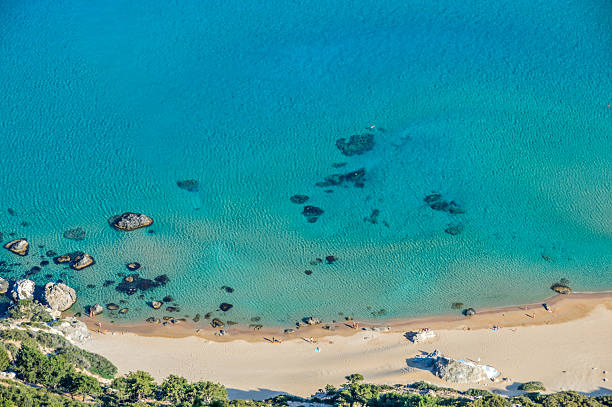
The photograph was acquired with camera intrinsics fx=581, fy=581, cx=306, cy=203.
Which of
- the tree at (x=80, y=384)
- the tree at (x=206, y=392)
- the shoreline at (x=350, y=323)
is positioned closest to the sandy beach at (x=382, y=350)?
the shoreline at (x=350, y=323)

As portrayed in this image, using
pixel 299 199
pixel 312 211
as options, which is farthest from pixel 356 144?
pixel 312 211

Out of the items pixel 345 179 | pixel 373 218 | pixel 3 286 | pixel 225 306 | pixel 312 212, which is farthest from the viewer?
pixel 345 179

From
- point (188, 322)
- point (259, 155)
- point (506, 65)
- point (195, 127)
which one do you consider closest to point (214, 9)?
point (195, 127)

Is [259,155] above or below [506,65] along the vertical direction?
below

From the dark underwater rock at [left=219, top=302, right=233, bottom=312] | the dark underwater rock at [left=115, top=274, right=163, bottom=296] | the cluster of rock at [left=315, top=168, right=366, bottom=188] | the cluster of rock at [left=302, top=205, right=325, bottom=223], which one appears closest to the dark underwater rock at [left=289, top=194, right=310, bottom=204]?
the cluster of rock at [left=302, top=205, right=325, bottom=223]

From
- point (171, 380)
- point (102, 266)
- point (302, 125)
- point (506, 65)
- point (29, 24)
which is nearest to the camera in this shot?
point (171, 380)

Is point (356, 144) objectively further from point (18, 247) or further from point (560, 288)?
point (18, 247)

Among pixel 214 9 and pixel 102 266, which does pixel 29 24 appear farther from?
pixel 102 266

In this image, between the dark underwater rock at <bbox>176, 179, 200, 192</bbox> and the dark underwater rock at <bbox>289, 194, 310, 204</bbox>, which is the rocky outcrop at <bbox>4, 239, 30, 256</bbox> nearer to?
the dark underwater rock at <bbox>176, 179, 200, 192</bbox>
